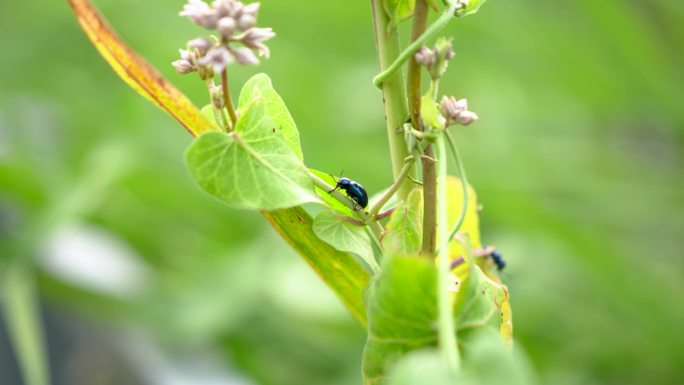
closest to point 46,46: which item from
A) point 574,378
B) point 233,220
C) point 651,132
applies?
point 233,220

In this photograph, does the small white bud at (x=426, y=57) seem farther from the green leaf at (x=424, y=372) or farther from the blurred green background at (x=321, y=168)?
the blurred green background at (x=321, y=168)

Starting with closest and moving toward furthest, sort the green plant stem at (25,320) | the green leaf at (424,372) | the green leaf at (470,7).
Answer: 1. the green leaf at (424,372)
2. the green leaf at (470,7)
3. the green plant stem at (25,320)

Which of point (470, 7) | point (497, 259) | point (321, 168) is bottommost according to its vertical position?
point (321, 168)

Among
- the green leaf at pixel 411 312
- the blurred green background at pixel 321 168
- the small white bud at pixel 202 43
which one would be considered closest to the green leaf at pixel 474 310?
the green leaf at pixel 411 312

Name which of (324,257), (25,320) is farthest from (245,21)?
(25,320)

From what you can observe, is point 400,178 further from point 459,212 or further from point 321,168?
point 321,168
